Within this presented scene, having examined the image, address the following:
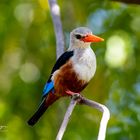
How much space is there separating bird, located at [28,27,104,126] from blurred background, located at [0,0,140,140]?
1.70 ft

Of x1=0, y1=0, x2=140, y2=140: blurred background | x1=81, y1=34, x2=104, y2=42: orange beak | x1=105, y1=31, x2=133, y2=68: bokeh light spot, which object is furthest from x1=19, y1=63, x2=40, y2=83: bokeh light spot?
x1=81, y1=34, x2=104, y2=42: orange beak

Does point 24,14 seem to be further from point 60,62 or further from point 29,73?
point 60,62

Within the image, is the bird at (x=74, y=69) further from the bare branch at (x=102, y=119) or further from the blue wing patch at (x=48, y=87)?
the bare branch at (x=102, y=119)

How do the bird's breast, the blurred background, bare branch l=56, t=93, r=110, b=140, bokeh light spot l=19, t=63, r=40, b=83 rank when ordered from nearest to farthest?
bare branch l=56, t=93, r=110, b=140 < the bird's breast < the blurred background < bokeh light spot l=19, t=63, r=40, b=83

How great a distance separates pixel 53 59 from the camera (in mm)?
5512

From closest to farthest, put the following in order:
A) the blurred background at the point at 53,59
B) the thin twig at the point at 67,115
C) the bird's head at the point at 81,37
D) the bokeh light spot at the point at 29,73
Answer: the thin twig at the point at 67,115 < the bird's head at the point at 81,37 < the blurred background at the point at 53,59 < the bokeh light spot at the point at 29,73

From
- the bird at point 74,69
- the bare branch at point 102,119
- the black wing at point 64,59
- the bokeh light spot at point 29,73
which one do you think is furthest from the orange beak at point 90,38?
the bokeh light spot at point 29,73

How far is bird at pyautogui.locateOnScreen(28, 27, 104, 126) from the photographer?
394 cm

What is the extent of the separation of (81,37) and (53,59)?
142cm

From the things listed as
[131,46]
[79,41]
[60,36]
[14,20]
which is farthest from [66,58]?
[14,20]

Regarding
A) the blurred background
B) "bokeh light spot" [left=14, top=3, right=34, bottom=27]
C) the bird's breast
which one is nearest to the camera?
the bird's breast

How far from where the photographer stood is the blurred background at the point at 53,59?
15.8ft

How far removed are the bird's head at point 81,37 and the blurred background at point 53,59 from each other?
508mm

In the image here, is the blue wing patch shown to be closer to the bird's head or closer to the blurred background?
the bird's head
